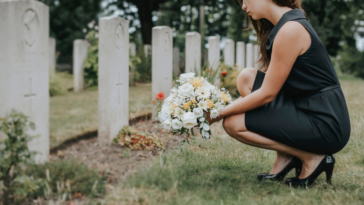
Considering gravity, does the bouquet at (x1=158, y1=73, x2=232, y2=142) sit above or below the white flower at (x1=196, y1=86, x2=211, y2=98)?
below

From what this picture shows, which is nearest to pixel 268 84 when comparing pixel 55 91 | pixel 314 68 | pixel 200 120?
pixel 314 68

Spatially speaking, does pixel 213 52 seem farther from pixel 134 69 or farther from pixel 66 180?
pixel 66 180

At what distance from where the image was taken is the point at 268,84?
245 centimetres

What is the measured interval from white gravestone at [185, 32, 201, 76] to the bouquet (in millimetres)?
2837

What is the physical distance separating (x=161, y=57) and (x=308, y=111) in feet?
7.98

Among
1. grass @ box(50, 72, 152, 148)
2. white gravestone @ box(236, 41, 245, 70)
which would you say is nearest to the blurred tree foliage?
white gravestone @ box(236, 41, 245, 70)

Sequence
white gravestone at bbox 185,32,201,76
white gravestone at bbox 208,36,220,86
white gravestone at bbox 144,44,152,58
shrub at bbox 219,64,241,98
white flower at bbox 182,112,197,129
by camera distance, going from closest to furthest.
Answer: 1. white flower at bbox 182,112,197,129
2. white gravestone at bbox 185,32,201,76
3. white gravestone at bbox 208,36,220,86
4. shrub at bbox 219,64,241,98
5. white gravestone at bbox 144,44,152,58

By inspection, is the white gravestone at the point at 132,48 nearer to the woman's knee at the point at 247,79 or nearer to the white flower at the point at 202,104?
the woman's knee at the point at 247,79

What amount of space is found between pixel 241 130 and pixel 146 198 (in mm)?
891

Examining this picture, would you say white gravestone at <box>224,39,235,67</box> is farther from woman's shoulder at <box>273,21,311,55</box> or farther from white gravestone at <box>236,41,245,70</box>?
woman's shoulder at <box>273,21,311,55</box>

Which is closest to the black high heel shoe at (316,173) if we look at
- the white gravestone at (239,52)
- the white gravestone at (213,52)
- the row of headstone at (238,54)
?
the white gravestone at (213,52)

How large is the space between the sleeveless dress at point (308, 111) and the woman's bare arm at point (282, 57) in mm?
63

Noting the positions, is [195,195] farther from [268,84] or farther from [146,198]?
[268,84]

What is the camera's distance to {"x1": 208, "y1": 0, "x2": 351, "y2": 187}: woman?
2.43m
